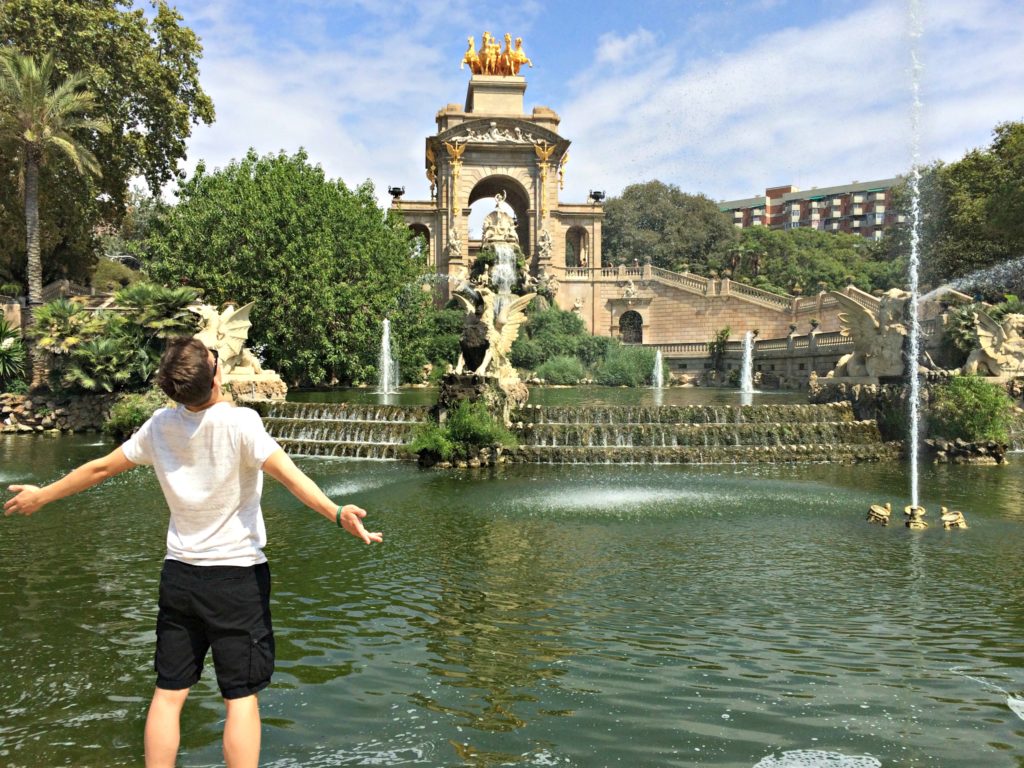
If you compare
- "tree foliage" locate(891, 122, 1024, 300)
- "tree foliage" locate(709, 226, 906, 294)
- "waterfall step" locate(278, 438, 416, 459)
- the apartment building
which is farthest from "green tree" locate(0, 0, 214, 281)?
the apartment building

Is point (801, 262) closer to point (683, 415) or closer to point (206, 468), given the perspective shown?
point (683, 415)

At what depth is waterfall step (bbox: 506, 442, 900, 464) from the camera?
15.7 m

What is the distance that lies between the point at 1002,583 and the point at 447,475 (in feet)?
29.6

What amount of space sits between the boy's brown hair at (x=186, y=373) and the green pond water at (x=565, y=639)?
6.64ft

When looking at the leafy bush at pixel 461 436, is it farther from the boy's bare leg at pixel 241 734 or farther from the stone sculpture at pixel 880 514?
the boy's bare leg at pixel 241 734

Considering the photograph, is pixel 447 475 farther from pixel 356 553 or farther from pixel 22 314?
pixel 22 314

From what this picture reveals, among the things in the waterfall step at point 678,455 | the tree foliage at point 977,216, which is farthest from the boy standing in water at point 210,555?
the tree foliage at point 977,216

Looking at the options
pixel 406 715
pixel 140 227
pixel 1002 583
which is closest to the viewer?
pixel 406 715

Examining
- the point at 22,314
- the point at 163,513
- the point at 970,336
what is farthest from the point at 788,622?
the point at 22,314

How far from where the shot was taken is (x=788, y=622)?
6.05 m

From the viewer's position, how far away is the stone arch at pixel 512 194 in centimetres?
5225

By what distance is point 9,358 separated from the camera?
79.3 ft

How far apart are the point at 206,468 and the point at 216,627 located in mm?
641

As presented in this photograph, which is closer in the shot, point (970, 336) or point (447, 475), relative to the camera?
point (447, 475)
